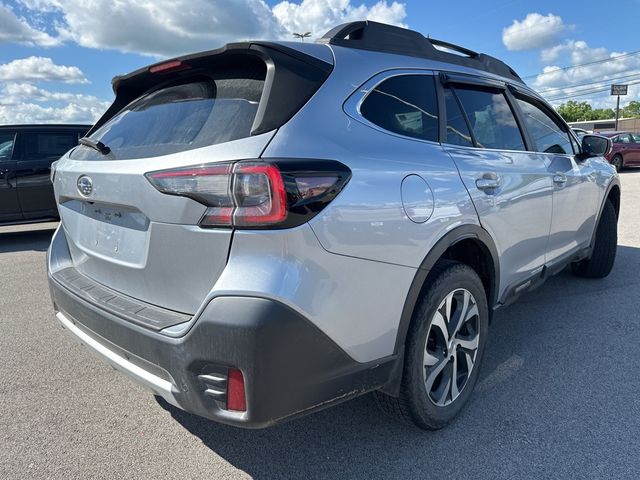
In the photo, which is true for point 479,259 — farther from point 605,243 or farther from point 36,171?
point 36,171

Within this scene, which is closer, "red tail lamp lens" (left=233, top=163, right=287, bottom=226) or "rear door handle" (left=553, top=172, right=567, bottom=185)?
"red tail lamp lens" (left=233, top=163, right=287, bottom=226)

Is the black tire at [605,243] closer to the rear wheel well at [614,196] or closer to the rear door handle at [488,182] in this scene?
the rear wheel well at [614,196]

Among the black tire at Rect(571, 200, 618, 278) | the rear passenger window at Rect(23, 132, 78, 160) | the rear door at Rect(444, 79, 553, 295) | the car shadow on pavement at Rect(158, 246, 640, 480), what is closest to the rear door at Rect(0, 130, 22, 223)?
the rear passenger window at Rect(23, 132, 78, 160)

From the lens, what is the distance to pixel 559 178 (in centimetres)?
348

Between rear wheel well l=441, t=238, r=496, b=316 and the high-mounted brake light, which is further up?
the high-mounted brake light

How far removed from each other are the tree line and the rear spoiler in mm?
107081

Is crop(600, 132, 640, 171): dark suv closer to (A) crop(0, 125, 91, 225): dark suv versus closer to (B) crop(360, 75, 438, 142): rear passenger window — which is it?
(A) crop(0, 125, 91, 225): dark suv

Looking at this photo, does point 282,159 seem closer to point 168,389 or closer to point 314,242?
point 314,242

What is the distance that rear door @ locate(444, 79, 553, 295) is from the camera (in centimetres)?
260

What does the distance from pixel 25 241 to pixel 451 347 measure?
25.5ft

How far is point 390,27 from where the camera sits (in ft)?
8.50

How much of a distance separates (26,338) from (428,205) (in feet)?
10.7

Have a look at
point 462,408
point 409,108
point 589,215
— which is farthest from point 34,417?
point 589,215

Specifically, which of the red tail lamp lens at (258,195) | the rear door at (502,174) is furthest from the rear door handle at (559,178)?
the red tail lamp lens at (258,195)
